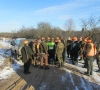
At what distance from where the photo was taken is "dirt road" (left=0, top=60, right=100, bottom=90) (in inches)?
341

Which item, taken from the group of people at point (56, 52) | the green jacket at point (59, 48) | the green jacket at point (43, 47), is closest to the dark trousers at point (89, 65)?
the group of people at point (56, 52)

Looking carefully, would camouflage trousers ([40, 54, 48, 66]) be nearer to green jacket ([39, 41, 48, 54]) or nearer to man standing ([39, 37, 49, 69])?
man standing ([39, 37, 49, 69])

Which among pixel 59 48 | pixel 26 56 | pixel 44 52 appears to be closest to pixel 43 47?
pixel 44 52

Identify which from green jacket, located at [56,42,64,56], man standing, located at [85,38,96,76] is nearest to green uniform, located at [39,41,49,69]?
green jacket, located at [56,42,64,56]

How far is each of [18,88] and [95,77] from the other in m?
4.28

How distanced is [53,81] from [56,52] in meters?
3.84

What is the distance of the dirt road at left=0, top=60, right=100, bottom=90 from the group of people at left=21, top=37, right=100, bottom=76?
84cm

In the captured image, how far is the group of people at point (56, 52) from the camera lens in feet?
36.9

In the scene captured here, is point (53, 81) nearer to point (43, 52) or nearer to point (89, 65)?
point (89, 65)

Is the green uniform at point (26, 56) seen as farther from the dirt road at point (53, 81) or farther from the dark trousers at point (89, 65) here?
the dark trousers at point (89, 65)

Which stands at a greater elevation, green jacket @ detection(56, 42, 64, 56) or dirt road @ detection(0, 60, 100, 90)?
green jacket @ detection(56, 42, 64, 56)

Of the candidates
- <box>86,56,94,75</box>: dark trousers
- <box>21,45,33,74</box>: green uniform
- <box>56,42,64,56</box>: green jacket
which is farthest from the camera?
<box>56,42,64,56</box>: green jacket

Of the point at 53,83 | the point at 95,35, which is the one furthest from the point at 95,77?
the point at 95,35

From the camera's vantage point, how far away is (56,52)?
13398 millimetres
